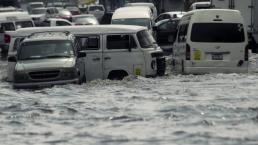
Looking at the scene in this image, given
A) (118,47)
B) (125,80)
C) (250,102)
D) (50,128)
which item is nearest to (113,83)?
(125,80)

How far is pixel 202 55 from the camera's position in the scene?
61.8 feet

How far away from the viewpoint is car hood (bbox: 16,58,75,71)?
16641mm

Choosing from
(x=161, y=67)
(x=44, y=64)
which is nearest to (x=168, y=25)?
(x=161, y=67)

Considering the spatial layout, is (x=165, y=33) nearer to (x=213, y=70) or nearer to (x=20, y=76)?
(x=213, y=70)

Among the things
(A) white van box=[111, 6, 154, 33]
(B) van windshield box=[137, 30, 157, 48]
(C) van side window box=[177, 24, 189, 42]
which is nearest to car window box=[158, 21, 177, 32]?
(A) white van box=[111, 6, 154, 33]

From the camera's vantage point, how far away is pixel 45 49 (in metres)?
17.6

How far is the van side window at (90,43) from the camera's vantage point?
18667 mm

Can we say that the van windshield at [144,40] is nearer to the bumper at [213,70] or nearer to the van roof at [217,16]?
Result: the bumper at [213,70]

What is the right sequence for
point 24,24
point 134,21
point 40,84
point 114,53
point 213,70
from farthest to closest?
point 24,24, point 134,21, point 213,70, point 114,53, point 40,84

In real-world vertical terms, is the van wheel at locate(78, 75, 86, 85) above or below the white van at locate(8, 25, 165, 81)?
below

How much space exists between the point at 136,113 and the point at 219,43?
286 inches

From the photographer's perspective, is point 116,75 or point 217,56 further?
point 217,56

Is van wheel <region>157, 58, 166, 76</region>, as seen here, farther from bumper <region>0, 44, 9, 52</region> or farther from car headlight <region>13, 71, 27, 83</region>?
bumper <region>0, 44, 9, 52</region>

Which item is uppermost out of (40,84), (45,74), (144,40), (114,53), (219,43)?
(144,40)
